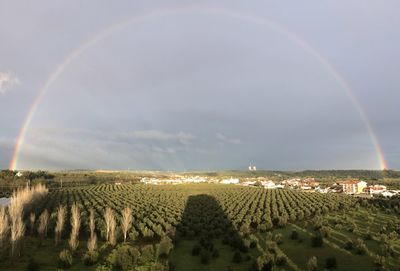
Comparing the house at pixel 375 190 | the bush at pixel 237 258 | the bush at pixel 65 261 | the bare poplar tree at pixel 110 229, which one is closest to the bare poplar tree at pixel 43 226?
the bare poplar tree at pixel 110 229

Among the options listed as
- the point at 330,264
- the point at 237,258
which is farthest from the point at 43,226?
the point at 330,264

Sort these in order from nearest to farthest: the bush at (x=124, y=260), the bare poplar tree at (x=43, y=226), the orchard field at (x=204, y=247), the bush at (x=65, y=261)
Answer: the bush at (x=124, y=260), the orchard field at (x=204, y=247), the bush at (x=65, y=261), the bare poplar tree at (x=43, y=226)

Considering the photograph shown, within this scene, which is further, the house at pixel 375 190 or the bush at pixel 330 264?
the house at pixel 375 190

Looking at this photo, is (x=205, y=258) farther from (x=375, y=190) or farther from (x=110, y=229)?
(x=375, y=190)

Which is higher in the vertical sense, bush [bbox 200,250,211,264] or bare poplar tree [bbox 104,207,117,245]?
bare poplar tree [bbox 104,207,117,245]

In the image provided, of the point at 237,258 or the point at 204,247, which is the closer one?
the point at 237,258

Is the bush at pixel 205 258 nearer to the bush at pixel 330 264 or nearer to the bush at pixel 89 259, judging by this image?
the bush at pixel 89 259

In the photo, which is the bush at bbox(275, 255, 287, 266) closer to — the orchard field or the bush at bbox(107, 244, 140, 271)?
the orchard field

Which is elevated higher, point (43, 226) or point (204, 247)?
point (43, 226)

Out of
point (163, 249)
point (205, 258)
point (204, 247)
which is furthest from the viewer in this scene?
point (204, 247)

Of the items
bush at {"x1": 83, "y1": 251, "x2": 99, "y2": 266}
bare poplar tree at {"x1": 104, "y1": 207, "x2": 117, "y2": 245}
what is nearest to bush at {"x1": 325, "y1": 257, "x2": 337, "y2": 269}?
bush at {"x1": 83, "y1": 251, "x2": 99, "y2": 266}

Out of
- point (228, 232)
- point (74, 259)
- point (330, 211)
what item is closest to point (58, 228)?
point (74, 259)
